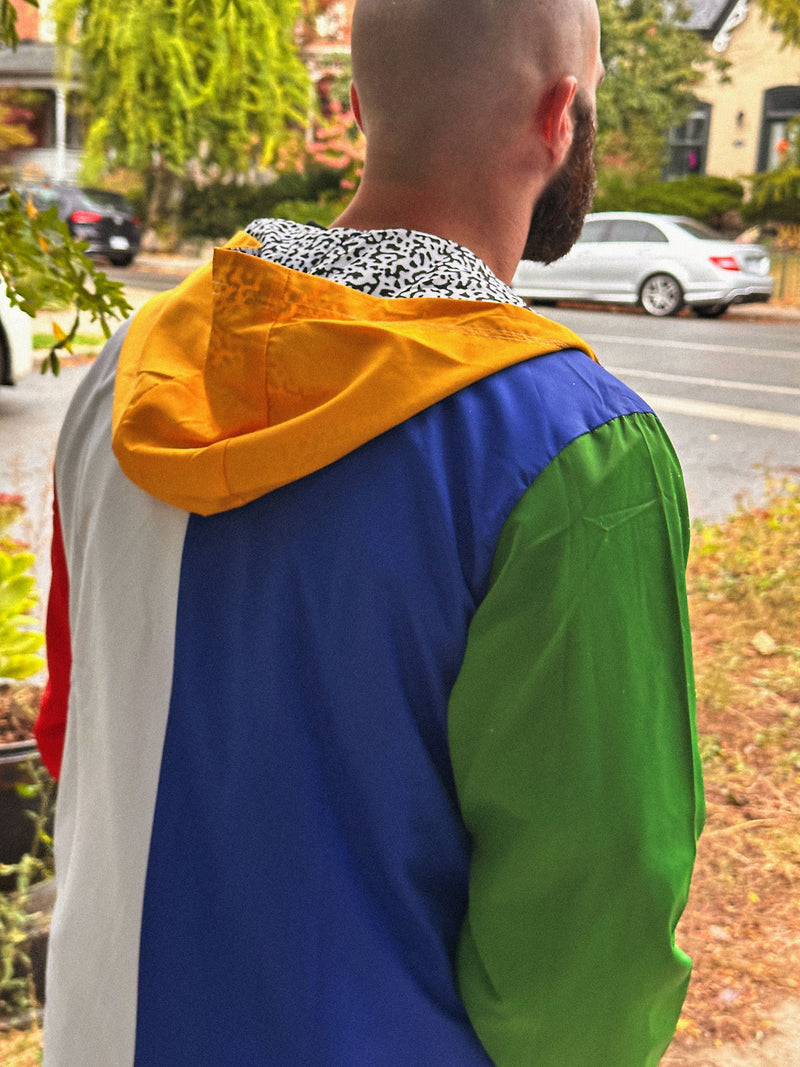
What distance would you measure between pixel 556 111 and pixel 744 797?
8.00ft

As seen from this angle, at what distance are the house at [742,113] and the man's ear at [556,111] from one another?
16.8 m

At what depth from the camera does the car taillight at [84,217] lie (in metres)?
18.5

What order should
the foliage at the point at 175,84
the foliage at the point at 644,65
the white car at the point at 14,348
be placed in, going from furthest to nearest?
the foliage at the point at 175,84, the foliage at the point at 644,65, the white car at the point at 14,348

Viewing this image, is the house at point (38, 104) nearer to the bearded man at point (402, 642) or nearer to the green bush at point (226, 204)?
the green bush at point (226, 204)

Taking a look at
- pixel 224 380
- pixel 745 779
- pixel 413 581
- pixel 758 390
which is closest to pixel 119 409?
pixel 224 380

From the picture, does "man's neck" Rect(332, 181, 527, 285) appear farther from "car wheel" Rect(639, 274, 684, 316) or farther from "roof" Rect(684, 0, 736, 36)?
"car wheel" Rect(639, 274, 684, 316)

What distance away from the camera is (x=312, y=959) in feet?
2.93

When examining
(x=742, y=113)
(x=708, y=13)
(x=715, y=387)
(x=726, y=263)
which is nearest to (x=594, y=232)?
(x=726, y=263)

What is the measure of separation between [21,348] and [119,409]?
23.0ft

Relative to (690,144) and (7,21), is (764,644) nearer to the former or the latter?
(7,21)

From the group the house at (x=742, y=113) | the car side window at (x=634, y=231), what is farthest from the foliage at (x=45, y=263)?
the house at (x=742, y=113)

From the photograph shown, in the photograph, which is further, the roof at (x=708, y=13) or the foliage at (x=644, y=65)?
the roof at (x=708, y=13)

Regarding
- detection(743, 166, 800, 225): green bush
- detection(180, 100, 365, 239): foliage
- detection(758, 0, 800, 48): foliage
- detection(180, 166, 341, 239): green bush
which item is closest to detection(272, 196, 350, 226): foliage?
detection(180, 100, 365, 239): foliage

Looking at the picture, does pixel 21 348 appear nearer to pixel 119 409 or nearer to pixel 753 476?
pixel 753 476
